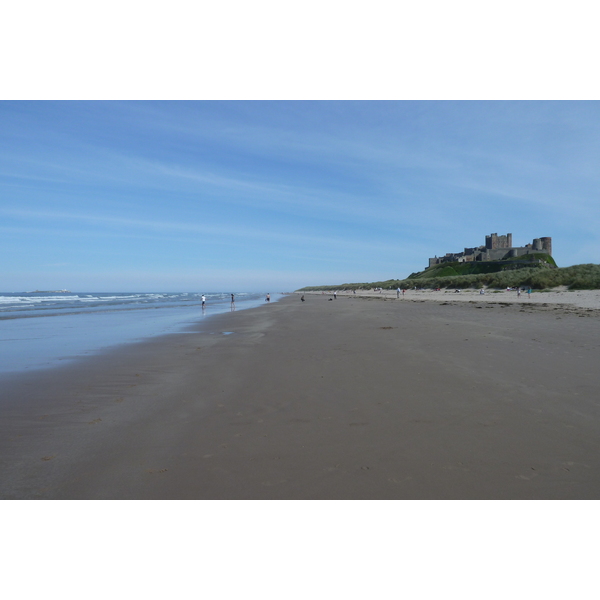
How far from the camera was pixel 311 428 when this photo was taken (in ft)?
13.9

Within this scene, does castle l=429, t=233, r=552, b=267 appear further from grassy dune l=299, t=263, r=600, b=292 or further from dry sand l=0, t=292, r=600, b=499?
dry sand l=0, t=292, r=600, b=499

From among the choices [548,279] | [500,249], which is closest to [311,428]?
[548,279]

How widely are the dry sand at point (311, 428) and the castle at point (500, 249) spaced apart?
348ft

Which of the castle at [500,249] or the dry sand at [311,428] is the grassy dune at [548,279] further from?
the castle at [500,249]

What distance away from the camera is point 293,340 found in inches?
443

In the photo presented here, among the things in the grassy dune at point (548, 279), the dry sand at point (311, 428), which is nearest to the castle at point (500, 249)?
the grassy dune at point (548, 279)

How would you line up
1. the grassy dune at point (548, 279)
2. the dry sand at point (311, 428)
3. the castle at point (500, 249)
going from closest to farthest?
the dry sand at point (311, 428) → the grassy dune at point (548, 279) → the castle at point (500, 249)

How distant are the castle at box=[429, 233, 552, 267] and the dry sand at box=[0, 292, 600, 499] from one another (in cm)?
10599

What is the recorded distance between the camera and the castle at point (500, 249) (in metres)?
97.5

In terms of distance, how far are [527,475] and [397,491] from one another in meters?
1.22

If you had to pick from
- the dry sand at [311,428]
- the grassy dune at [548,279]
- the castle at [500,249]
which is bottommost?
the dry sand at [311,428]

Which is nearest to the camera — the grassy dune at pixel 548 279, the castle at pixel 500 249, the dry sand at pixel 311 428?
the dry sand at pixel 311 428

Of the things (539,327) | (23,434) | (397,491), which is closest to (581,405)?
(397,491)

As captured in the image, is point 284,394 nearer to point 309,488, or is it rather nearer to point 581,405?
point 309,488
